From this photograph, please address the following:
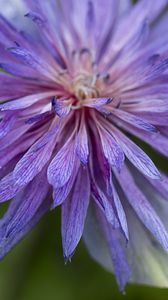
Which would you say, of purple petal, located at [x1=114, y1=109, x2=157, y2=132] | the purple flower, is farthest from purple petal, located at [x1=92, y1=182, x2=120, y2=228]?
purple petal, located at [x1=114, y1=109, x2=157, y2=132]

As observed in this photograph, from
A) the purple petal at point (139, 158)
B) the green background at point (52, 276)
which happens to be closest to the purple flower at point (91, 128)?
the purple petal at point (139, 158)

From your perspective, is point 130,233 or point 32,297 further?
point 32,297

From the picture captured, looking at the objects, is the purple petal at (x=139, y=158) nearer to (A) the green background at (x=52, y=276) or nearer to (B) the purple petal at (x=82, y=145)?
(B) the purple petal at (x=82, y=145)

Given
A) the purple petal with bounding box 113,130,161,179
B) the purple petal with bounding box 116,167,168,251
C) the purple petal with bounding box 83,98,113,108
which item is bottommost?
the purple petal with bounding box 116,167,168,251

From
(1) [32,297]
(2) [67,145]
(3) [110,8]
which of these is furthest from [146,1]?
(1) [32,297]

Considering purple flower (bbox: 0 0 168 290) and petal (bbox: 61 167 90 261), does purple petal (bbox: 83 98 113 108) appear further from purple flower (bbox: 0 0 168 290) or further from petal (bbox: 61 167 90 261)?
petal (bbox: 61 167 90 261)

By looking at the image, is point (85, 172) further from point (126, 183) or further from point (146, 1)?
point (146, 1)

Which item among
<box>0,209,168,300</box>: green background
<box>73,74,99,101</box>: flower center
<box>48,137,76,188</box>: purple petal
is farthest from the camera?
<box>0,209,168,300</box>: green background

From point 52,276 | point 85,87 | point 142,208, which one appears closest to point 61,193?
point 142,208
